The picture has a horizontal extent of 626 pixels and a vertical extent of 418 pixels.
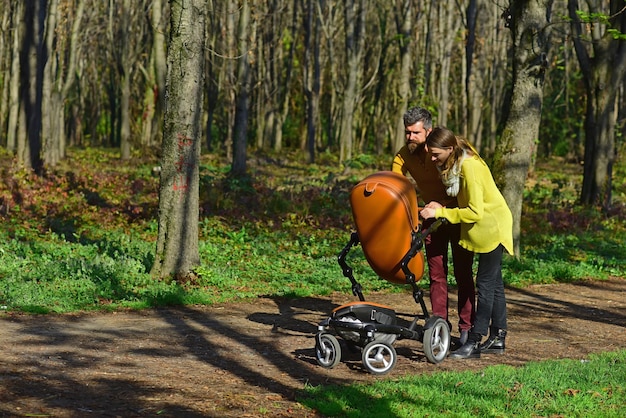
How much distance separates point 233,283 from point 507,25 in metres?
5.59

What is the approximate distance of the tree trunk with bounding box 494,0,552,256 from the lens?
12.9 meters

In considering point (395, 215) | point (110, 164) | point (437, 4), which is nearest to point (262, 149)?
point (437, 4)

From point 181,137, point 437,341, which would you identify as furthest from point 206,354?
point 181,137

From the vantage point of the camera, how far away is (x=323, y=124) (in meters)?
61.7

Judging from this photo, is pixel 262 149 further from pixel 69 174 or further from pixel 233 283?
pixel 233 283

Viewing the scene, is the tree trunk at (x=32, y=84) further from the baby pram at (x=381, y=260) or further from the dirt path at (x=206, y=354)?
the baby pram at (x=381, y=260)

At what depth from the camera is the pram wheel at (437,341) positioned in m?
7.43

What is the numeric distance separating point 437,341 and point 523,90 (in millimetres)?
6377

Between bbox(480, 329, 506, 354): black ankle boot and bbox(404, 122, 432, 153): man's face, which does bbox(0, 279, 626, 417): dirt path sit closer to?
bbox(480, 329, 506, 354): black ankle boot

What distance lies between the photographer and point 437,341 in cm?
764

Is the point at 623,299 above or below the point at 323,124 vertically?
below

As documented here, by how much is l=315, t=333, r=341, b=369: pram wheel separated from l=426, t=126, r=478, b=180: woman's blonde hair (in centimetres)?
160

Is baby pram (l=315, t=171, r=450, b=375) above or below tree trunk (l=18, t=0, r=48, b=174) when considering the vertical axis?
below

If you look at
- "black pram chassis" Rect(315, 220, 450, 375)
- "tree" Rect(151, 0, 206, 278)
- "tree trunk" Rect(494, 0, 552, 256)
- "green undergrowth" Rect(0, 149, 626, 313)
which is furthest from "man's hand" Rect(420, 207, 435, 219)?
"tree trunk" Rect(494, 0, 552, 256)
